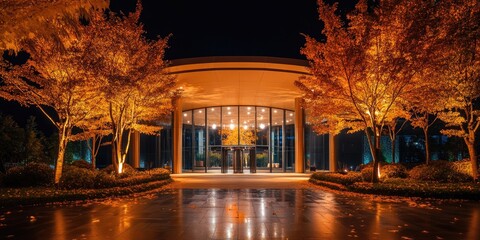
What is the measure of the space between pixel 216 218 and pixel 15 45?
6183 millimetres

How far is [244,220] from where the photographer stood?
428 inches

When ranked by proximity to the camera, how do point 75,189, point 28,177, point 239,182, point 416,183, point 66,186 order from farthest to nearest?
point 239,182 → point 416,183 → point 28,177 → point 66,186 → point 75,189

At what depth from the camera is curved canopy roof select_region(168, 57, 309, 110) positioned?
30.6 m

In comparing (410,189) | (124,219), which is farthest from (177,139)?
(124,219)

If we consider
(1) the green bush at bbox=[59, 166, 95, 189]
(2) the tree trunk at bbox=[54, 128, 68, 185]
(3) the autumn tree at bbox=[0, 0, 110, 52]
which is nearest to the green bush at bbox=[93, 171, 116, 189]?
(1) the green bush at bbox=[59, 166, 95, 189]

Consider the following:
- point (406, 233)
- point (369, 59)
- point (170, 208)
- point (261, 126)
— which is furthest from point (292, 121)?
point (406, 233)

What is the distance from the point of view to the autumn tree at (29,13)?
335 inches

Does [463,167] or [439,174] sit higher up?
[463,167]

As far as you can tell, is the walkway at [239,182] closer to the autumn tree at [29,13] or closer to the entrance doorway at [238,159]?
the entrance doorway at [238,159]

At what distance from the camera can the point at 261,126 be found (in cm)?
4322

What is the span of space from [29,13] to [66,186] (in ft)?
35.5

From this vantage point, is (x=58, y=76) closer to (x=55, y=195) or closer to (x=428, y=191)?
(x=55, y=195)

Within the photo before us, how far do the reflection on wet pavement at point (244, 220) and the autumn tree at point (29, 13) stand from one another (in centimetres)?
409

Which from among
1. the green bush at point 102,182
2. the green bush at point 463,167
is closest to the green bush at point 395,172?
the green bush at point 463,167
